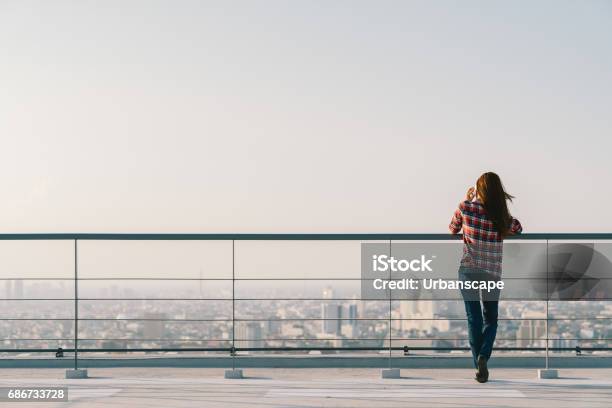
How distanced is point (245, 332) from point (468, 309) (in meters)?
1.65

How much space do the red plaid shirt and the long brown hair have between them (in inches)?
1.4

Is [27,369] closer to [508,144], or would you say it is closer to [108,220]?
[508,144]

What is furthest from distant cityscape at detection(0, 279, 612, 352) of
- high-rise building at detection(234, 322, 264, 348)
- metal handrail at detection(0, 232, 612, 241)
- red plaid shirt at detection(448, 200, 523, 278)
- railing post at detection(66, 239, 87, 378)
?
red plaid shirt at detection(448, 200, 523, 278)

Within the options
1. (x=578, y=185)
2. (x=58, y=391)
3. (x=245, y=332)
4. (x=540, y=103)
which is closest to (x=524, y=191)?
(x=540, y=103)

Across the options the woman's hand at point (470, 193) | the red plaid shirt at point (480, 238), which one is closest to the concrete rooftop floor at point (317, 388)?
the red plaid shirt at point (480, 238)

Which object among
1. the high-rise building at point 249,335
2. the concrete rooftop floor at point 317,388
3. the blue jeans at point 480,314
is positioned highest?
the blue jeans at point 480,314

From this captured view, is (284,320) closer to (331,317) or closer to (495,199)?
(331,317)

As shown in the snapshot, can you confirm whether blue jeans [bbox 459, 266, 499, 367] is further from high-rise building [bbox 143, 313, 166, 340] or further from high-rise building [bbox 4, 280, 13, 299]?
high-rise building [bbox 4, 280, 13, 299]

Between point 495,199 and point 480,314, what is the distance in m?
0.66

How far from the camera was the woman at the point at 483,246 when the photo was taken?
549cm

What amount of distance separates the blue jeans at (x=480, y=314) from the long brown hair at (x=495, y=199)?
0.28 meters

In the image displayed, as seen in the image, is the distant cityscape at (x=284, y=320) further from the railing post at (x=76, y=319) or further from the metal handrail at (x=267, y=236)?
the metal handrail at (x=267, y=236)

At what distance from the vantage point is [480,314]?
5.64 meters

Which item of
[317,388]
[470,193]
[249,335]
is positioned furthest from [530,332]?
[317,388]
